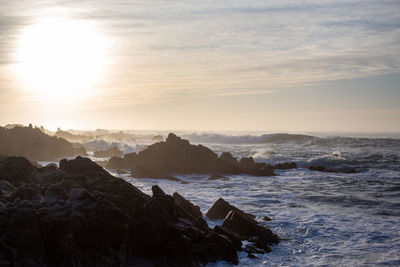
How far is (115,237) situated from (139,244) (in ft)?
3.38

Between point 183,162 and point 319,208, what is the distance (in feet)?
57.4

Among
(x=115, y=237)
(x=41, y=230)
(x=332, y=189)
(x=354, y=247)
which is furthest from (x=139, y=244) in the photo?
(x=332, y=189)

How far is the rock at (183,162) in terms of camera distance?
32531 millimetres

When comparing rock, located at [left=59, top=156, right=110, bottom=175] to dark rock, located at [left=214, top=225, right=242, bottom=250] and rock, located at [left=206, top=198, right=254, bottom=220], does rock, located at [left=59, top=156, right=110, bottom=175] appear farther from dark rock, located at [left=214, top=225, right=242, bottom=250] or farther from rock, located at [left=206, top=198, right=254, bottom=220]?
rock, located at [left=206, top=198, right=254, bottom=220]

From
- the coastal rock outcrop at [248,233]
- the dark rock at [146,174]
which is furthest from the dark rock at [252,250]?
the dark rock at [146,174]

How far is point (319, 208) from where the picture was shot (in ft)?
56.7

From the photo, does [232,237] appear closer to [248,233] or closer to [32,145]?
[248,233]

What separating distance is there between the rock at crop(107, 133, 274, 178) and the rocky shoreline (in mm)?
19065

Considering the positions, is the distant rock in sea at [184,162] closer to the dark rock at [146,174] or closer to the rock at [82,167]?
the dark rock at [146,174]

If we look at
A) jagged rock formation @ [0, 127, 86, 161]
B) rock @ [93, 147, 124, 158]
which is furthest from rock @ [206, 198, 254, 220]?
rock @ [93, 147, 124, 158]

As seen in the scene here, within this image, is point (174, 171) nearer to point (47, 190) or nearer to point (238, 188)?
point (238, 188)

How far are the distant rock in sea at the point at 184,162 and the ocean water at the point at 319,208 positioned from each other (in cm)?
199

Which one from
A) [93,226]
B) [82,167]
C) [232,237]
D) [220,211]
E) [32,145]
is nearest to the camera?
[93,226]

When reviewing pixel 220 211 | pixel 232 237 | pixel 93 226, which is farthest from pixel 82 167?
pixel 220 211
